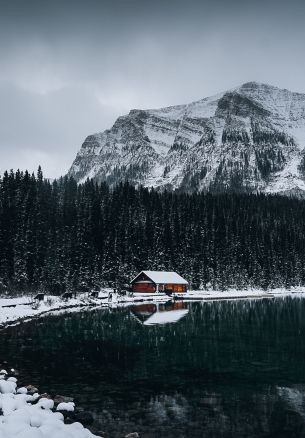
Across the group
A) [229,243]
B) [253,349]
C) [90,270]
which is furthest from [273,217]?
[253,349]

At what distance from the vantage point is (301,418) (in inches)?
798

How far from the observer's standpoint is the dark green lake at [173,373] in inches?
763

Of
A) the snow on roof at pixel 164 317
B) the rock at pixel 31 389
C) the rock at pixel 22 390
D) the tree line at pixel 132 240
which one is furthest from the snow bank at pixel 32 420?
the tree line at pixel 132 240

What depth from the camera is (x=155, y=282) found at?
10175cm

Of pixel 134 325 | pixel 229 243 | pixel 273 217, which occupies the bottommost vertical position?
pixel 134 325

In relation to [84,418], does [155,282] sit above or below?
below

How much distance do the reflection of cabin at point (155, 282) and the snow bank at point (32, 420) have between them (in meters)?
83.0

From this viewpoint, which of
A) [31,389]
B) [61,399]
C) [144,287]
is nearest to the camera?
[61,399]

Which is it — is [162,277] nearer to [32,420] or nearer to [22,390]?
[22,390]

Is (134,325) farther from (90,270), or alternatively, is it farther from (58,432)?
(90,270)

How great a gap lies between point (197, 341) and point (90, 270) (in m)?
65.1

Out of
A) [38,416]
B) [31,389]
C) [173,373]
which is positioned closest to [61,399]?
[31,389]

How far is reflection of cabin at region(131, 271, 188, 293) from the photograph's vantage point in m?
103

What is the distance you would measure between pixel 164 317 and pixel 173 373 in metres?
32.2
